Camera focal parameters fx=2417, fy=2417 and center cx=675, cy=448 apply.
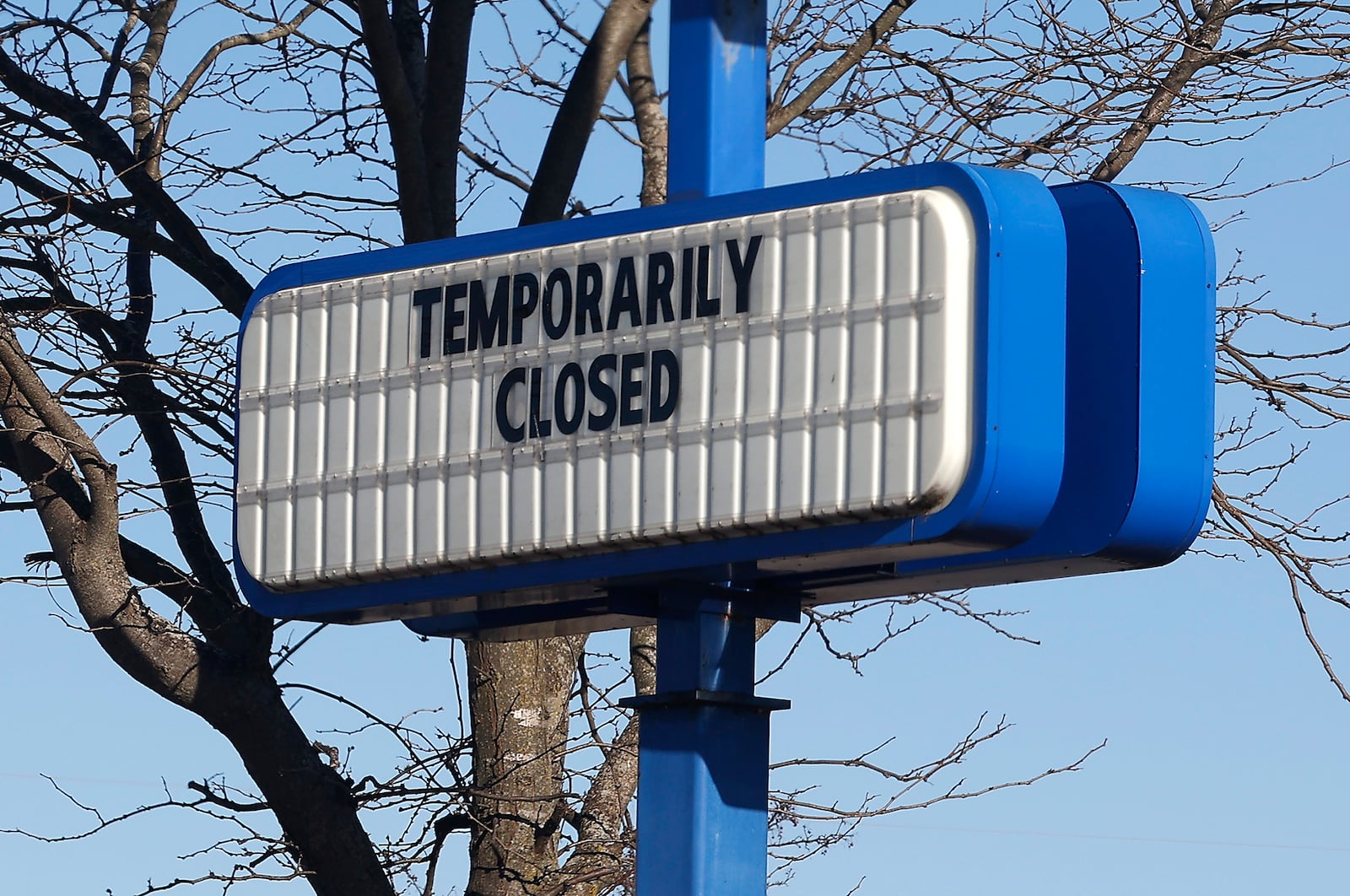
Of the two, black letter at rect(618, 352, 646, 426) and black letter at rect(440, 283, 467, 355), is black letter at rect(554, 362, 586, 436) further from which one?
black letter at rect(440, 283, 467, 355)

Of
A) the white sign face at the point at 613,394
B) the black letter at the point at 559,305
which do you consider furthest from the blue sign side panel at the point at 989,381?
the black letter at the point at 559,305

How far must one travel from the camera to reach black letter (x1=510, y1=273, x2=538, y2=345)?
6.84m

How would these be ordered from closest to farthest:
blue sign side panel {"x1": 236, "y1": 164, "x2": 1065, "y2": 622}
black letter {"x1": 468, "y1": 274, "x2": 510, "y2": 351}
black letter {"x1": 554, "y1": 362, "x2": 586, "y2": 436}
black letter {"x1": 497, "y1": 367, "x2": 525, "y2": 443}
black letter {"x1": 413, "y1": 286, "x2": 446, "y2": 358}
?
blue sign side panel {"x1": 236, "y1": 164, "x2": 1065, "y2": 622} → black letter {"x1": 554, "y1": 362, "x2": 586, "y2": 436} → black letter {"x1": 497, "y1": 367, "x2": 525, "y2": 443} → black letter {"x1": 468, "y1": 274, "x2": 510, "y2": 351} → black letter {"x1": 413, "y1": 286, "x2": 446, "y2": 358}

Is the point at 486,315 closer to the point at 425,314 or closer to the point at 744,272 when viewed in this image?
the point at 425,314

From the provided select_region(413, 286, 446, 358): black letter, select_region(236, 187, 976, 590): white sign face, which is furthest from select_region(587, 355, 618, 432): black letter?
select_region(413, 286, 446, 358): black letter

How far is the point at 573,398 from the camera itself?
21.9 feet

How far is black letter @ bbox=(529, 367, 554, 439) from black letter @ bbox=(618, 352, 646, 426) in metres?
0.26

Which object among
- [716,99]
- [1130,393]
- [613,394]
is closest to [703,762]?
[613,394]

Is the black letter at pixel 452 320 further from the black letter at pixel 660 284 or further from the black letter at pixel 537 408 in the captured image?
the black letter at pixel 660 284

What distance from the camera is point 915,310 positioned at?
237 inches

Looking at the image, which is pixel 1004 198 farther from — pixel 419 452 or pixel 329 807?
pixel 329 807

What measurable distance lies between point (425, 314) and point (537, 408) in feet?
A: 1.84

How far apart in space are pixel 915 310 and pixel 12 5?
17.5 feet

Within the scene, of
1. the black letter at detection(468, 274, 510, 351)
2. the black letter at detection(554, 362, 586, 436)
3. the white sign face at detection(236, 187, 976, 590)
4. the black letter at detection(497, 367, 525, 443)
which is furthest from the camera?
the black letter at detection(468, 274, 510, 351)
